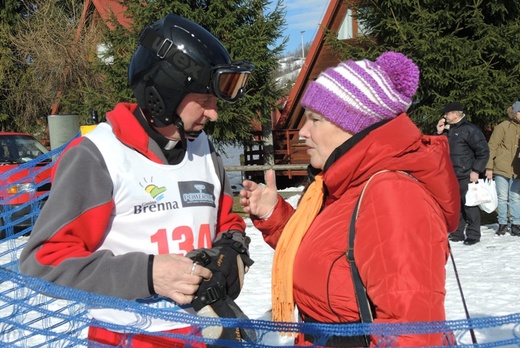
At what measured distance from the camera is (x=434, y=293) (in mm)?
1680

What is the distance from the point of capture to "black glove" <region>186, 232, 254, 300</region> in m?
2.01

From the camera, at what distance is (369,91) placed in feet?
6.63

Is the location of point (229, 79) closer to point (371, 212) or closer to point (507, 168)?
point (371, 212)

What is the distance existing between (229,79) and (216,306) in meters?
0.85

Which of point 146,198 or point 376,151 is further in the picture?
point 146,198

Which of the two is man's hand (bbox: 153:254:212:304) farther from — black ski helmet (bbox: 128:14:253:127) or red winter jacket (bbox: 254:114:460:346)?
black ski helmet (bbox: 128:14:253:127)

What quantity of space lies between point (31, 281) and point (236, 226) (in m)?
0.99

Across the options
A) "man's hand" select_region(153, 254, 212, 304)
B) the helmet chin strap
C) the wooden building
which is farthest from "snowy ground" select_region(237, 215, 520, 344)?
the wooden building

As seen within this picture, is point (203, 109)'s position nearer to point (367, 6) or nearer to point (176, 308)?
point (176, 308)

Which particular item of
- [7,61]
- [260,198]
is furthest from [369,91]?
[7,61]

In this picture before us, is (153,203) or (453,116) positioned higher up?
(453,116)

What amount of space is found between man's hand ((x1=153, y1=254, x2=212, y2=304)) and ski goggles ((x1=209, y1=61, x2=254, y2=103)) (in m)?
0.68

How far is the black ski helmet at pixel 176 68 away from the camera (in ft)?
6.95

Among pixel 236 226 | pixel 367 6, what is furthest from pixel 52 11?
pixel 236 226
